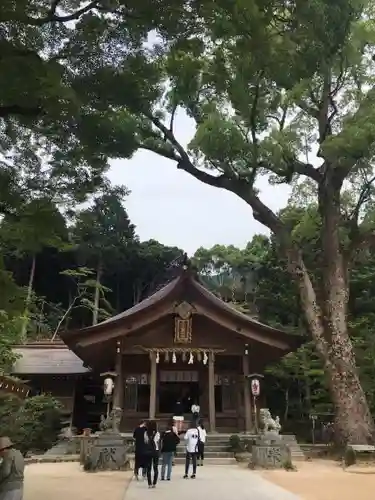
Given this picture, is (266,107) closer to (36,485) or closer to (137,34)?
(137,34)

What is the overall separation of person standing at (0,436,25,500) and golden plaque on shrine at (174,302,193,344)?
1340 centimetres

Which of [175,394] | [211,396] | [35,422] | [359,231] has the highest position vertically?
[359,231]

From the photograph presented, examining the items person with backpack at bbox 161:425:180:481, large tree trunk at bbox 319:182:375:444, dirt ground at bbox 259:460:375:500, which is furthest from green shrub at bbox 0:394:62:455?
large tree trunk at bbox 319:182:375:444

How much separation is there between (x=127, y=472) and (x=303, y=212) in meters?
16.0

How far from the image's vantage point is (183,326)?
747 inches

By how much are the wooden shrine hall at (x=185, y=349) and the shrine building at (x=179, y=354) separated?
0.04 m

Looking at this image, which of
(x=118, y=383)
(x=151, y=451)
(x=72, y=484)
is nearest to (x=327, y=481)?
(x=151, y=451)

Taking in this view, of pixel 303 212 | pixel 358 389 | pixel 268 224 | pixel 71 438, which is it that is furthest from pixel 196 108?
pixel 71 438

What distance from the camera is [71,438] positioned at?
58.1ft

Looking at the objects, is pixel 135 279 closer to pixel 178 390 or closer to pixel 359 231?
pixel 178 390

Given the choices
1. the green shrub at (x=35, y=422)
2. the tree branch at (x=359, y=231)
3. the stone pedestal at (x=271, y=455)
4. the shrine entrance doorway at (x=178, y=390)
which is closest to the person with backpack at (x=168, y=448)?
the stone pedestal at (x=271, y=455)

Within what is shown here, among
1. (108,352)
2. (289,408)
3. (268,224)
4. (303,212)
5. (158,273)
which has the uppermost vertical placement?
(158,273)

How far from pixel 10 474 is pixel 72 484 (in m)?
5.66

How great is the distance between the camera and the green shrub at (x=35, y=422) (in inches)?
696
